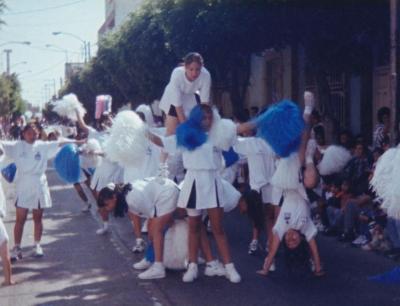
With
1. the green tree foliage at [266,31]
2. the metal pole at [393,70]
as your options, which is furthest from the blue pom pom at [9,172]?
the green tree foliage at [266,31]

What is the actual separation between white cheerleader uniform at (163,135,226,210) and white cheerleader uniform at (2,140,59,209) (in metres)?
2.58

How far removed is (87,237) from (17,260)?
205 centimetres

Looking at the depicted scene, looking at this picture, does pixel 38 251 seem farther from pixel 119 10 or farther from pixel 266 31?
pixel 119 10

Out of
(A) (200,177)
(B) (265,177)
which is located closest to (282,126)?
(A) (200,177)

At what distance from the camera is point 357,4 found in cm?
1308

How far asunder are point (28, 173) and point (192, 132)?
9.86 ft

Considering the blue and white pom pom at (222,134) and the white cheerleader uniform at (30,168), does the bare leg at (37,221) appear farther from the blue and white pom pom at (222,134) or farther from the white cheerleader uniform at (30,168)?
the blue and white pom pom at (222,134)

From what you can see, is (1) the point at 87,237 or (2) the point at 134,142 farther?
(1) the point at 87,237

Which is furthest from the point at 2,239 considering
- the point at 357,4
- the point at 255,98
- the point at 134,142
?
the point at 255,98

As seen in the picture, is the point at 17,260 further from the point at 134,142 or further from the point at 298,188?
the point at 298,188

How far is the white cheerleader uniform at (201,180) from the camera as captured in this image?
314 inches

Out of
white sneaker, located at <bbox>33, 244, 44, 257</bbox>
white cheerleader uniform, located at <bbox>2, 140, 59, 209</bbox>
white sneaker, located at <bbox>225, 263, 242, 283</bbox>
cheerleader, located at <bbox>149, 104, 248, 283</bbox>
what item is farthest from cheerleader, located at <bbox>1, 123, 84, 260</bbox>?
white sneaker, located at <bbox>225, 263, 242, 283</bbox>

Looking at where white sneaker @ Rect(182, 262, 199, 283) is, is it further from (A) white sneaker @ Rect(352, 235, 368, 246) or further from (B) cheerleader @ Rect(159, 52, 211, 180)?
(A) white sneaker @ Rect(352, 235, 368, 246)

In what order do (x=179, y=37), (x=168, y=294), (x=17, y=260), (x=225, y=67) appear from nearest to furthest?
Result: (x=168, y=294) < (x=17, y=260) < (x=179, y=37) < (x=225, y=67)
